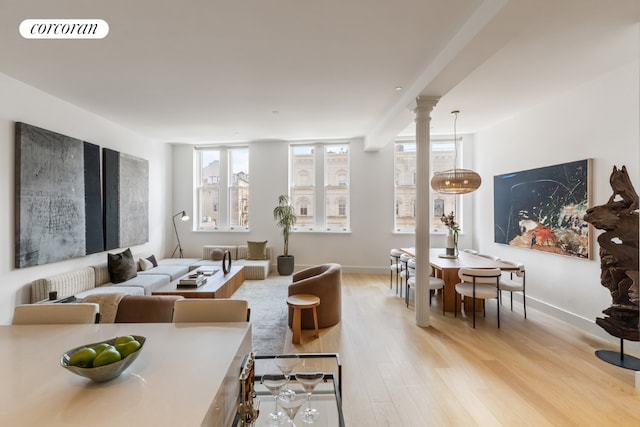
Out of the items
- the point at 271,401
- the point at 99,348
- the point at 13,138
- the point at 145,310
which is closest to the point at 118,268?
the point at 13,138

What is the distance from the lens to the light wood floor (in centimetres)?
210

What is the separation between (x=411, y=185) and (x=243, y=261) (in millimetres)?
4330

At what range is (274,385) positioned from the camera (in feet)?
4.25

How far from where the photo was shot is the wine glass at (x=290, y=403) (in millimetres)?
1223

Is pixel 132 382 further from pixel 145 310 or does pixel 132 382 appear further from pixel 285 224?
pixel 285 224

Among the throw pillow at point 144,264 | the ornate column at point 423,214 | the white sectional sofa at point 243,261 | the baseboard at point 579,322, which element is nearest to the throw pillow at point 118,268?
the throw pillow at point 144,264

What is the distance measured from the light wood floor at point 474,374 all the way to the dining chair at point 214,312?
1169 millimetres

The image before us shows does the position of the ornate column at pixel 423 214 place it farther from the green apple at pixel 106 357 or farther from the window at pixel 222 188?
the window at pixel 222 188

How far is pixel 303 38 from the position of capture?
103 inches

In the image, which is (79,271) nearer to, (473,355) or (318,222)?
(318,222)

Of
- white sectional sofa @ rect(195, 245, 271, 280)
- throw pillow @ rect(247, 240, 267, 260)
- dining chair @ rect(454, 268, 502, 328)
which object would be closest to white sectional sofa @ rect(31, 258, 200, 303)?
white sectional sofa @ rect(195, 245, 271, 280)

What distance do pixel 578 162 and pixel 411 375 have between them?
350 cm

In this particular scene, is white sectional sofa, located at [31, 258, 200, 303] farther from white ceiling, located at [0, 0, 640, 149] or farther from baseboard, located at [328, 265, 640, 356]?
baseboard, located at [328, 265, 640, 356]

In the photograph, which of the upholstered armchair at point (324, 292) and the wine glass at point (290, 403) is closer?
the wine glass at point (290, 403)
